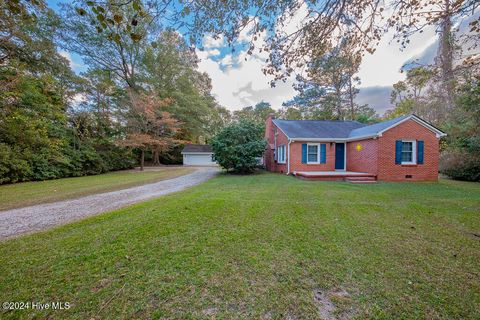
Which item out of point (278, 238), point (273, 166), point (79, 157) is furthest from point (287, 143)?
point (79, 157)

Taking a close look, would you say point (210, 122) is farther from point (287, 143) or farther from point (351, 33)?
point (351, 33)

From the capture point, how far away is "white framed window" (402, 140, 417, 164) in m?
10.4

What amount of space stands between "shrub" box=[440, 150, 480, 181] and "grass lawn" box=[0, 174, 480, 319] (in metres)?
10.5

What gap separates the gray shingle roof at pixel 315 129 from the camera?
1292 cm

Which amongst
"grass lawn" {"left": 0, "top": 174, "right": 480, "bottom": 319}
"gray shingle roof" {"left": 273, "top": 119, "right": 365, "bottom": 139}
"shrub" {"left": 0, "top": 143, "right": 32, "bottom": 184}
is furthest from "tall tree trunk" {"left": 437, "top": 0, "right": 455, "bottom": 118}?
"shrub" {"left": 0, "top": 143, "right": 32, "bottom": 184}

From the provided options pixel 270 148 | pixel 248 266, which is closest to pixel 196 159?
pixel 270 148

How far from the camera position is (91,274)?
7.59 feet

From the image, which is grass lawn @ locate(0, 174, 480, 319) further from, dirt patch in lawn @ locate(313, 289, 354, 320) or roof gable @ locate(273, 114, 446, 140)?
roof gable @ locate(273, 114, 446, 140)

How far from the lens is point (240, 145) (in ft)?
43.1

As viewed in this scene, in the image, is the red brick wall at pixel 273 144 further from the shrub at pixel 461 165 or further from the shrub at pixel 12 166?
the shrub at pixel 12 166

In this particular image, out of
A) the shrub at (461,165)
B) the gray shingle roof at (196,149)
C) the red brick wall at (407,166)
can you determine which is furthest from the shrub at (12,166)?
the shrub at (461,165)

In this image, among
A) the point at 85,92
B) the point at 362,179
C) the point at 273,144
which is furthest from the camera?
the point at 273,144

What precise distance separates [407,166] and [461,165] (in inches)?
174

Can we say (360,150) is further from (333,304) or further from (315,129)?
(333,304)
